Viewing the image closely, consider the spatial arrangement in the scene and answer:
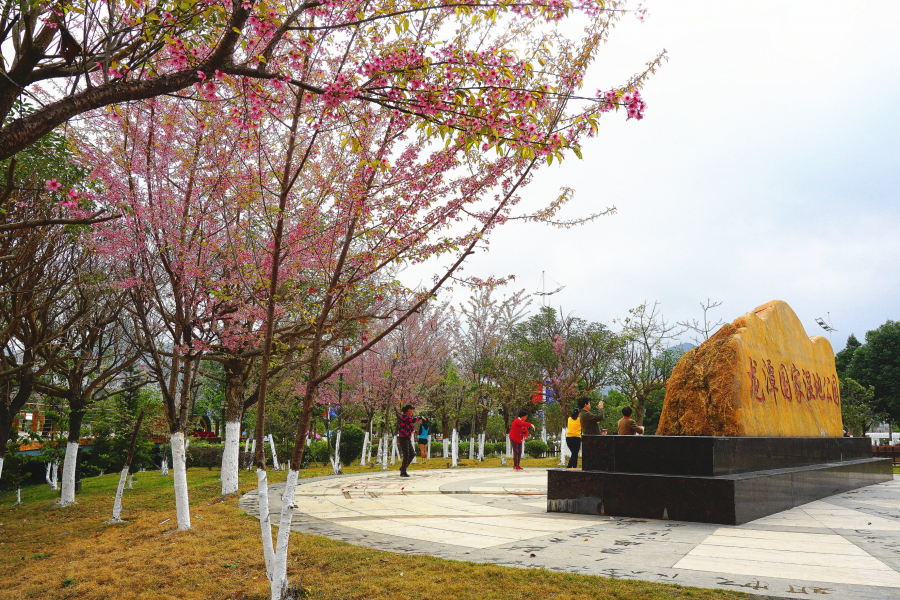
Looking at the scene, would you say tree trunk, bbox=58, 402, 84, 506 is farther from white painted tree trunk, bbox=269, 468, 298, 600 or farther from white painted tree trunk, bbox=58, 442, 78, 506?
white painted tree trunk, bbox=269, 468, 298, 600

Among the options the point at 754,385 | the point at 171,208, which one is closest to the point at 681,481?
the point at 754,385

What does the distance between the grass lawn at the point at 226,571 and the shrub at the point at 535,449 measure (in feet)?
73.7

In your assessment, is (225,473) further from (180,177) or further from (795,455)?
(795,455)

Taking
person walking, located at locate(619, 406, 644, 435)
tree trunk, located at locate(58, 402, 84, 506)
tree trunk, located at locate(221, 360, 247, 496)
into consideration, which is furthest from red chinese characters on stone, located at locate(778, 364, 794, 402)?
tree trunk, located at locate(58, 402, 84, 506)

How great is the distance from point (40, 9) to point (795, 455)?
12.6m

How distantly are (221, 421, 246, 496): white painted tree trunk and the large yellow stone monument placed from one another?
8753 mm

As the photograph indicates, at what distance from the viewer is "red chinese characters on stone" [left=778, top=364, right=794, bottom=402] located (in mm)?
10828

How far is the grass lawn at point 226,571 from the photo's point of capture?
4.48 meters

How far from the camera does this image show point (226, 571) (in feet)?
18.3

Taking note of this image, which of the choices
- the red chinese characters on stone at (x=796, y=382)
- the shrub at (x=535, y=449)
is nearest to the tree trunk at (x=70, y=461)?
the red chinese characters on stone at (x=796, y=382)

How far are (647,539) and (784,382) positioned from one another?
21.0ft

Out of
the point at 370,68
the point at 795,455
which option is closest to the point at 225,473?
the point at 370,68

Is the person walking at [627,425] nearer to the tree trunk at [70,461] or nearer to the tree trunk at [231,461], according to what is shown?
the tree trunk at [231,461]

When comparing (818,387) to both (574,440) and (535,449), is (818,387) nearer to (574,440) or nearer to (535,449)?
(574,440)
